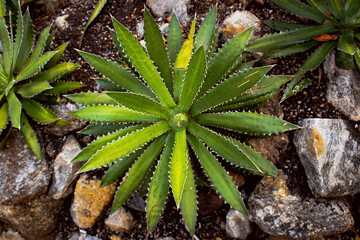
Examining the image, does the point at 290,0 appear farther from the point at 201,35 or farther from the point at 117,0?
the point at 117,0

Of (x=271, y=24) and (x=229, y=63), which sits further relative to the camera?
(x=271, y=24)

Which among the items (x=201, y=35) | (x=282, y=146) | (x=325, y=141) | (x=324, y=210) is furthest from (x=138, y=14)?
(x=324, y=210)

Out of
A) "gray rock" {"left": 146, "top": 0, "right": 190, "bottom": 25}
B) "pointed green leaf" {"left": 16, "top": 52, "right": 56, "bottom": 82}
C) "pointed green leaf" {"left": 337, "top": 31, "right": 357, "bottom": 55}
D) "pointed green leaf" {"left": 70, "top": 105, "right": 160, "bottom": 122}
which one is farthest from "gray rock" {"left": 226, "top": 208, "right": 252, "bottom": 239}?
"pointed green leaf" {"left": 16, "top": 52, "right": 56, "bottom": 82}

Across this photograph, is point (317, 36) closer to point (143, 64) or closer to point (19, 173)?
point (143, 64)

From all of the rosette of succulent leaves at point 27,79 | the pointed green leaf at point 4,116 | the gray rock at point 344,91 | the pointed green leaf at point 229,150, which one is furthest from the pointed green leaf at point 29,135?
the gray rock at point 344,91

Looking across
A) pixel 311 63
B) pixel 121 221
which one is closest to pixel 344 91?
pixel 311 63

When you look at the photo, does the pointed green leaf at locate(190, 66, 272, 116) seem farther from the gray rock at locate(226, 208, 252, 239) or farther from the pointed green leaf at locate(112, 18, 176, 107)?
the gray rock at locate(226, 208, 252, 239)
